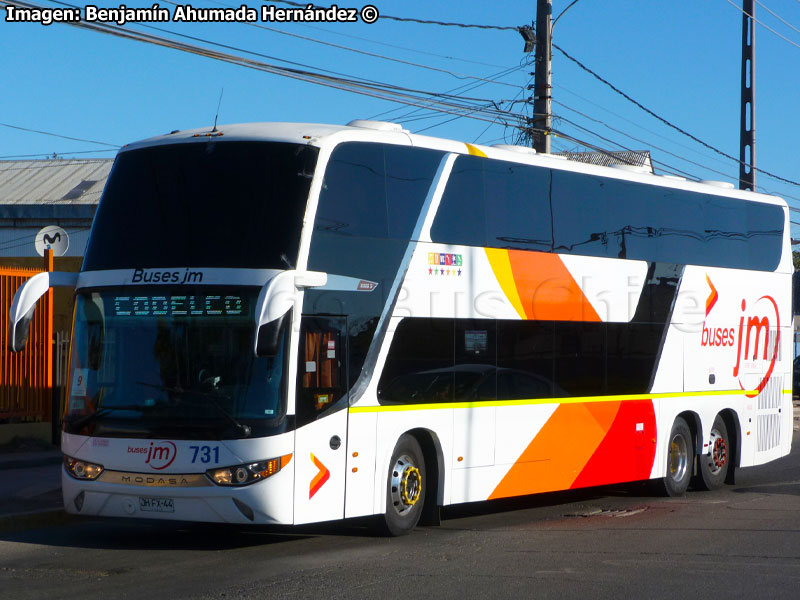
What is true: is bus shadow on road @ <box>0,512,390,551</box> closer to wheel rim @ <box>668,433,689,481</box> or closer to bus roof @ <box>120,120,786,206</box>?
bus roof @ <box>120,120,786,206</box>

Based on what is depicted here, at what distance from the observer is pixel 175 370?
10.4m

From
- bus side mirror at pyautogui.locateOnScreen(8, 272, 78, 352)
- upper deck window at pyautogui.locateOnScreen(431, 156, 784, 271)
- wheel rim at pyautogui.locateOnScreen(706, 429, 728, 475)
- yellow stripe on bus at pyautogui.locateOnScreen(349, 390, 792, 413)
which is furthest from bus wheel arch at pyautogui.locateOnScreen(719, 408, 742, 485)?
bus side mirror at pyautogui.locateOnScreen(8, 272, 78, 352)

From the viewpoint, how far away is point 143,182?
11.2 m

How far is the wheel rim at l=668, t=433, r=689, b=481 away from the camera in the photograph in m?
16.0

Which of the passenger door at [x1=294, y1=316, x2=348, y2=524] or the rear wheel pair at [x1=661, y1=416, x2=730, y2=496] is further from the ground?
the passenger door at [x1=294, y1=316, x2=348, y2=524]

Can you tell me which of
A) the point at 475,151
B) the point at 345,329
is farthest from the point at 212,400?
the point at 475,151

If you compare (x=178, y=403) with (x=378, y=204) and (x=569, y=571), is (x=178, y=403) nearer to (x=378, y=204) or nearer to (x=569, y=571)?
(x=378, y=204)

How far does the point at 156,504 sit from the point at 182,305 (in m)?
1.78

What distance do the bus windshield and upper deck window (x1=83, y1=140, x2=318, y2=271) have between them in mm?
373

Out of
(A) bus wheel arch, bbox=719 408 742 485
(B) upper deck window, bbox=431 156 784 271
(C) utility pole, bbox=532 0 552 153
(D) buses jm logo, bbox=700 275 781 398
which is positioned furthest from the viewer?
(C) utility pole, bbox=532 0 552 153

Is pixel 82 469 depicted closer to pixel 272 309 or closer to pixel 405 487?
pixel 272 309

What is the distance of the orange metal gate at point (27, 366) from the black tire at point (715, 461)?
9964mm

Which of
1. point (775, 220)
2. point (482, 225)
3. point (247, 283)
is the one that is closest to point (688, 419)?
point (775, 220)

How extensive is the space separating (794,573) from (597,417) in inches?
201
